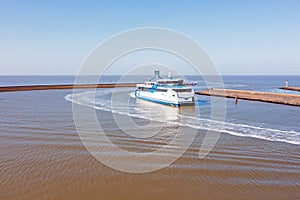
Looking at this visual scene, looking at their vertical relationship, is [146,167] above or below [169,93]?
below

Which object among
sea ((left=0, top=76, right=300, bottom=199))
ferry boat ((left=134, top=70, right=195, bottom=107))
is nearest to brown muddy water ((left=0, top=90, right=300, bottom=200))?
sea ((left=0, top=76, right=300, bottom=199))

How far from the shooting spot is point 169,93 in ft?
88.4

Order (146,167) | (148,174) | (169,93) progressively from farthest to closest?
(169,93) → (146,167) → (148,174)

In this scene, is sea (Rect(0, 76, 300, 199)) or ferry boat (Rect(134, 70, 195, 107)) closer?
sea (Rect(0, 76, 300, 199))

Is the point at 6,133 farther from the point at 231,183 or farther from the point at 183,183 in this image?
the point at 231,183

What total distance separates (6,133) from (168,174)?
8.94 metres

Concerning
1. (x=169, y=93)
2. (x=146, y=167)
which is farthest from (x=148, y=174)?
(x=169, y=93)

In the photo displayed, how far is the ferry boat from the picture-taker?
2583 cm

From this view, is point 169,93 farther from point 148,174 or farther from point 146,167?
point 148,174

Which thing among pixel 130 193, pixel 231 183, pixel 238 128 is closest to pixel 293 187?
pixel 231 183

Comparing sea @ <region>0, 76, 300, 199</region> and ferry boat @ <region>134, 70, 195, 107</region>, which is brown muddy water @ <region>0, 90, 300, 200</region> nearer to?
sea @ <region>0, 76, 300, 199</region>

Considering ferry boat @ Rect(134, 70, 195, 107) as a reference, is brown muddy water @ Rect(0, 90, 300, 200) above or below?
below

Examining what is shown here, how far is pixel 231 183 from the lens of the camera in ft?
21.9

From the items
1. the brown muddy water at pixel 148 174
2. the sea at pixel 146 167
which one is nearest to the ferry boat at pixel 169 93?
the sea at pixel 146 167
